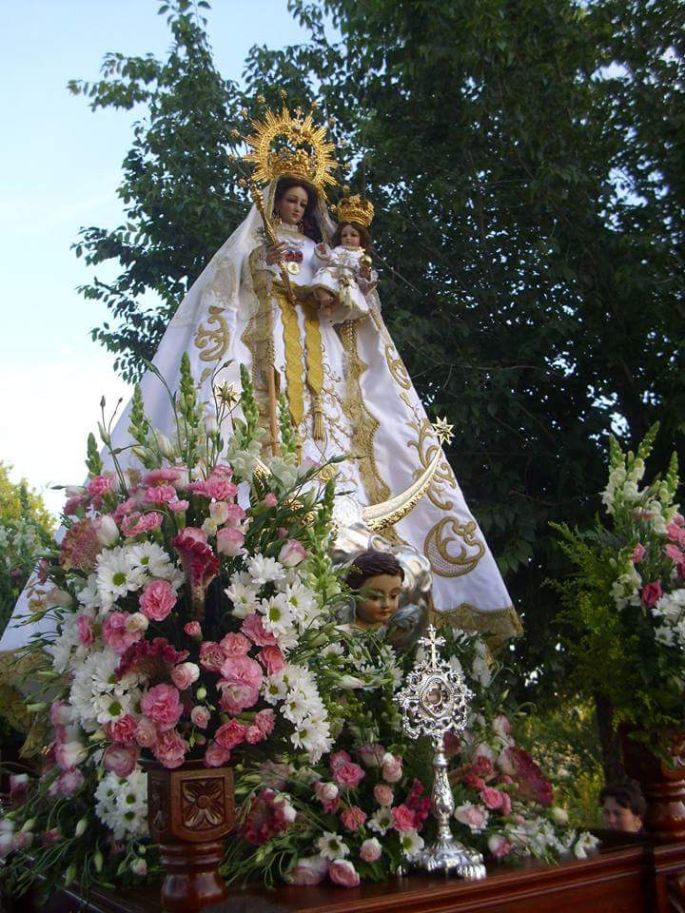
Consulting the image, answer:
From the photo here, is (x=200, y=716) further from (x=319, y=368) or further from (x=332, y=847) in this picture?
(x=319, y=368)

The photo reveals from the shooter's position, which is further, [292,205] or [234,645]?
[292,205]

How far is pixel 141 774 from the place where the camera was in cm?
308

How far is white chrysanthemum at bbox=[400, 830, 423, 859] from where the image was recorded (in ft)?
9.82

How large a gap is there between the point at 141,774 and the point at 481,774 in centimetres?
114

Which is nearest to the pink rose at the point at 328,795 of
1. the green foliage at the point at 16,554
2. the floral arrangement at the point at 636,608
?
the floral arrangement at the point at 636,608

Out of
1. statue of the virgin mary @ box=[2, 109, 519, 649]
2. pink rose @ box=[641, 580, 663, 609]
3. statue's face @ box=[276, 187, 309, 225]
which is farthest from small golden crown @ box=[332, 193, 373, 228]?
pink rose @ box=[641, 580, 663, 609]

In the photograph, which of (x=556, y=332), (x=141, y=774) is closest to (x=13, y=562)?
(x=141, y=774)

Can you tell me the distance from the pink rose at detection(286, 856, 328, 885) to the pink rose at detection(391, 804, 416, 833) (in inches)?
9.9

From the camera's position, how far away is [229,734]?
8.45ft

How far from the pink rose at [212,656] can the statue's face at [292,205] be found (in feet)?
11.3

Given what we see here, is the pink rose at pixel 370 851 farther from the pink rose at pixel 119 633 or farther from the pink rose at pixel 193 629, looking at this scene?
the pink rose at pixel 119 633

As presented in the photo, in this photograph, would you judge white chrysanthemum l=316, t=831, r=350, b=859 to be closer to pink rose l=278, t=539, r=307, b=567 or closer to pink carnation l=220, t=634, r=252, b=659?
pink carnation l=220, t=634, r=252, b=659

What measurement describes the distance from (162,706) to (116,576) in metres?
0.38

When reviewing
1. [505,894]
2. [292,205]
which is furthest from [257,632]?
[292,205]
